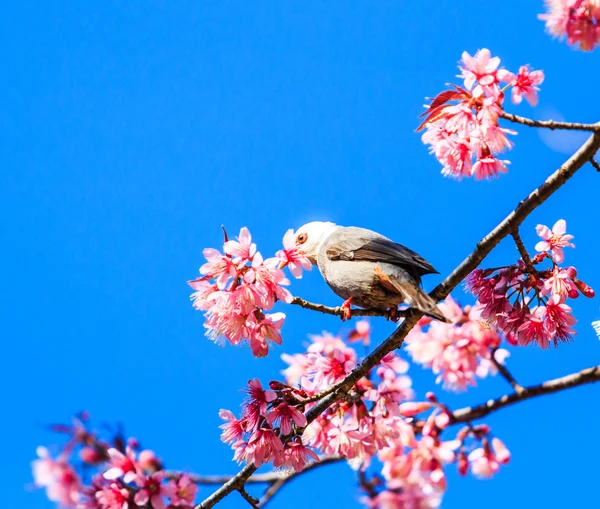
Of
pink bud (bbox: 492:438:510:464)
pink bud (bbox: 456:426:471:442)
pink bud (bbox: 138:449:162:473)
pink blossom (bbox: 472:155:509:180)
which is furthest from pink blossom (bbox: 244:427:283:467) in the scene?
pink blossom (bbox: 472:155:509:180)

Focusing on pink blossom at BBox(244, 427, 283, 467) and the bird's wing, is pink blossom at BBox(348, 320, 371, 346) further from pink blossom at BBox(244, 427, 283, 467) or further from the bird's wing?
pink blossom at BBox(244, 427, 283, 467)

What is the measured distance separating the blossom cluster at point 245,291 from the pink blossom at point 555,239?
124cm

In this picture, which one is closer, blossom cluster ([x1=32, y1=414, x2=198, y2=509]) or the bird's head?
blossom cluster ([x1=32, y1=414, x2=198, y2=509])

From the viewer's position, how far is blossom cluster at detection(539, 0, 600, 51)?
9.21ft

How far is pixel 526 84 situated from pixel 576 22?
47cm

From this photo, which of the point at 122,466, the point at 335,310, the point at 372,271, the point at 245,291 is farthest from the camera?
the point at 372,271

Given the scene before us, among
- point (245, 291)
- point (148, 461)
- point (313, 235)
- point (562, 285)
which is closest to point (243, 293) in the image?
point (245, 291)

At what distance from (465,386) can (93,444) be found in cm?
191

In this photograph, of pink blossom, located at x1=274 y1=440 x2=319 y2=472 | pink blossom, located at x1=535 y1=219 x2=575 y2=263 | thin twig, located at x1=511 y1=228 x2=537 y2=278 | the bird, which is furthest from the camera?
the bird

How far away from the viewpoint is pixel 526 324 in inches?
142

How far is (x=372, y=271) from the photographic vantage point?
391 centimetres

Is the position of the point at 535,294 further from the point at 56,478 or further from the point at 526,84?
the point at 56,478

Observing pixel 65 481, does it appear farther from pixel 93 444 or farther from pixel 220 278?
pixel 220 278

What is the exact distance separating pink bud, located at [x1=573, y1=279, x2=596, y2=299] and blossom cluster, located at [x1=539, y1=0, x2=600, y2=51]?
3.98 feet
